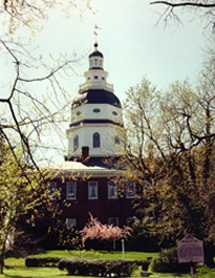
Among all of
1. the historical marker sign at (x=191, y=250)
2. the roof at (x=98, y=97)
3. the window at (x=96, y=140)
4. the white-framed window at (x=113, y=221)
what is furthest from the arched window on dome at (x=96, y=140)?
the historical marker sign at (x=191, y=250)

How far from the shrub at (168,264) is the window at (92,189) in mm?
15645

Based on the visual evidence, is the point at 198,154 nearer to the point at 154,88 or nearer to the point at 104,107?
the point at 154,88

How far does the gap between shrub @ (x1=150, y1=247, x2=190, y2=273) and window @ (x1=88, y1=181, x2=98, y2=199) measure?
15645mm

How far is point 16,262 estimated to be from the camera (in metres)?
24.4

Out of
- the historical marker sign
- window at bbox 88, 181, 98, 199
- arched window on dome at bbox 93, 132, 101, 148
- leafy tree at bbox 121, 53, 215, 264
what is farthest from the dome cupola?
the historical marker sign

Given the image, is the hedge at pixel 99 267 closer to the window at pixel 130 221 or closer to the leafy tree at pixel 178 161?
the leafy tree at pixel 178 161

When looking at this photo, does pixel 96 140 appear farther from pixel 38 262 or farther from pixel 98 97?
pixel 38 262

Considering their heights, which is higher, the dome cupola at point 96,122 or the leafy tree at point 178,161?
the dome cupola at point 96,122

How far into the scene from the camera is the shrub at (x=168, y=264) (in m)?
19.3

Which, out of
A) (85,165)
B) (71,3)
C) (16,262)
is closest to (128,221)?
(85,165)

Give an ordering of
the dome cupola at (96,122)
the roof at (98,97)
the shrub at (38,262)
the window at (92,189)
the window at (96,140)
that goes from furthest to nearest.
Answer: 1. the roof at (98,97)
2. the window at (96,140)
3. the dome cupola at (96,122)
4. the window at (92,189)
5. the shrub at (38,262)

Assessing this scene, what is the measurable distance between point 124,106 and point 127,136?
2241mm

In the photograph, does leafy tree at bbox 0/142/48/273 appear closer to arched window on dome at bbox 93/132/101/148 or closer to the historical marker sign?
the historical marker sign

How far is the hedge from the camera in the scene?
18.7m
